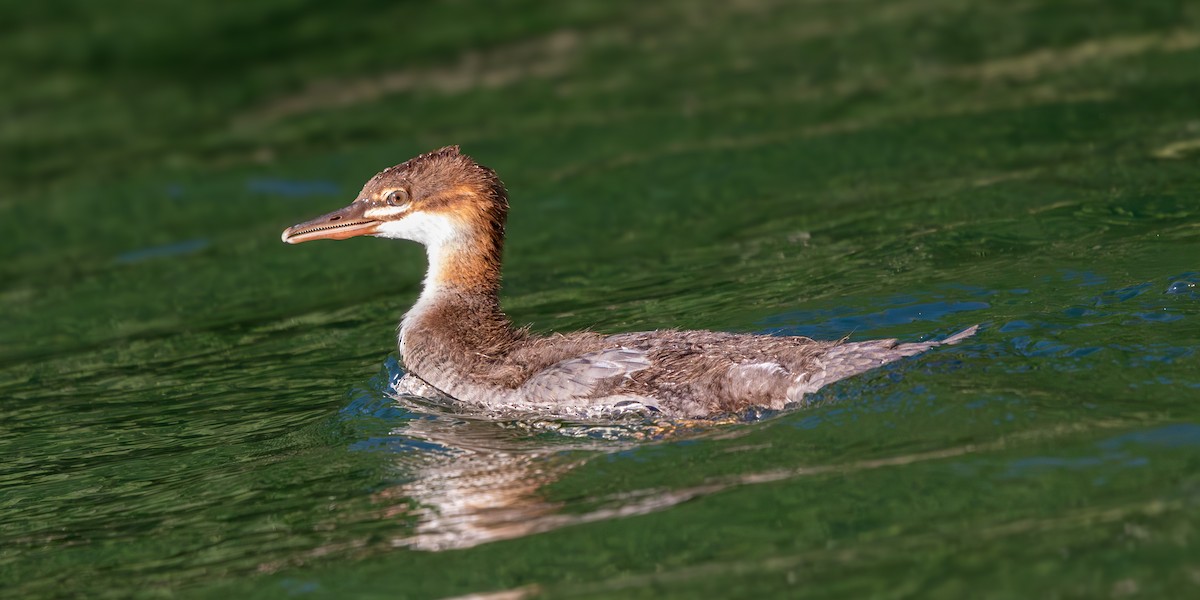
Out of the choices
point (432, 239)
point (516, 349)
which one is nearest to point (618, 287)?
point (432, 239)

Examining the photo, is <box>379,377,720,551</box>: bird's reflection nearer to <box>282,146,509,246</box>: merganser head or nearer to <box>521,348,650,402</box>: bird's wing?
<box>521,348,650,402</box>: bird's wing

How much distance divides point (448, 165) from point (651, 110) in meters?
7.18

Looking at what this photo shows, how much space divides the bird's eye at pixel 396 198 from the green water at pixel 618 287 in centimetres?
112

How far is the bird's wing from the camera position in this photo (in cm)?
885

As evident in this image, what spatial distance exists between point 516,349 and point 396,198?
1466mm

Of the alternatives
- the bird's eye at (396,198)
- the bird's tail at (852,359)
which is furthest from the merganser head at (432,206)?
the bird's tail at (852,359)

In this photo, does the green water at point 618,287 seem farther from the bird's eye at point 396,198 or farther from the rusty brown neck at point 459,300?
the bird's eye at point 396,198

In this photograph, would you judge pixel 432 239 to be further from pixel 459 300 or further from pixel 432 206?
pixel 459 300

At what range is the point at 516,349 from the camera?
9.45 m

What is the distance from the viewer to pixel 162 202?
53.6 ft

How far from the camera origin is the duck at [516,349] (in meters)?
8.63

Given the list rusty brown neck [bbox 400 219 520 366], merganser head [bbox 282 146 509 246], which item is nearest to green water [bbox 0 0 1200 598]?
rusty brown neck [bbox 400 219 520 366]

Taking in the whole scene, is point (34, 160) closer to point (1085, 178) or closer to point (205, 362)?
point (205, 362)

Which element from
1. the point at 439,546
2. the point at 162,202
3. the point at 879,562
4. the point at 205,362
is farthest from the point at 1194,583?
the point at 162,202
